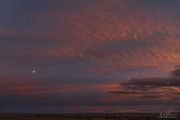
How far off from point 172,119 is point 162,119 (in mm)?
3119

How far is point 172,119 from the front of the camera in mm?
101938

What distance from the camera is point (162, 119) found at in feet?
342
